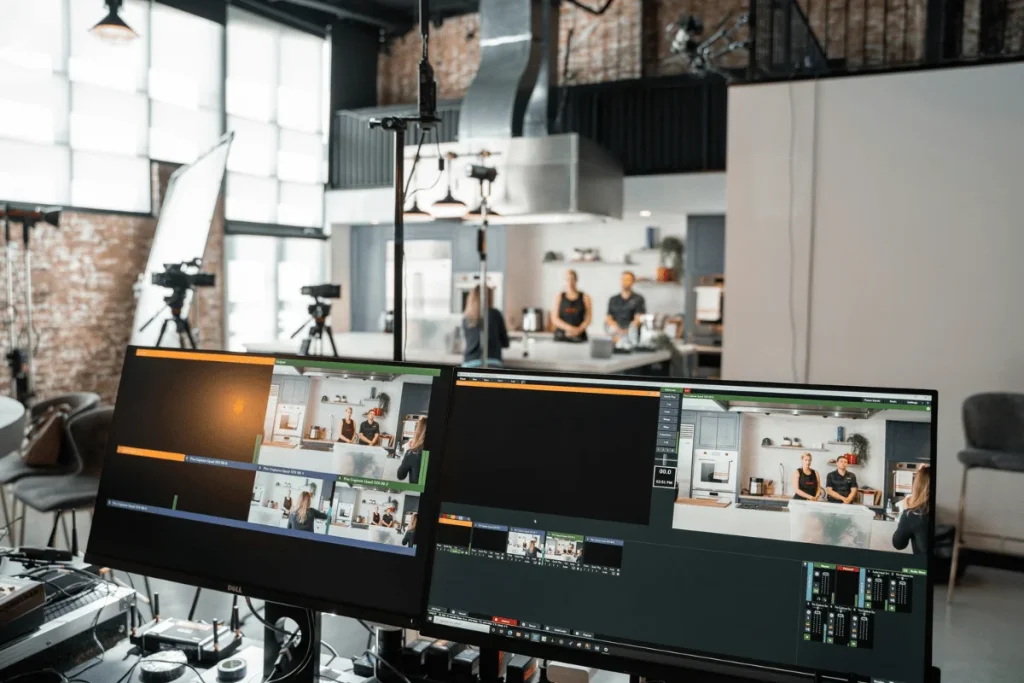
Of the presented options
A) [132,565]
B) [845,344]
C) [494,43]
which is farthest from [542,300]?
[132,565]

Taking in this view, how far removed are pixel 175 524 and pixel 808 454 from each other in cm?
105

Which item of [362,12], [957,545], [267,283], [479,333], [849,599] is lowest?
[957,545]

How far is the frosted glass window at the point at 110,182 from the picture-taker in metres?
7.73

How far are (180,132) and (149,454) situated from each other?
7.98m

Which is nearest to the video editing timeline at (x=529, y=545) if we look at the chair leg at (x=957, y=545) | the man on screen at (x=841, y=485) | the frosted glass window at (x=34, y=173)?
the man on screen at (x=841, y=485)

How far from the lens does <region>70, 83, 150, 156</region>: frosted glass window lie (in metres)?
7.66

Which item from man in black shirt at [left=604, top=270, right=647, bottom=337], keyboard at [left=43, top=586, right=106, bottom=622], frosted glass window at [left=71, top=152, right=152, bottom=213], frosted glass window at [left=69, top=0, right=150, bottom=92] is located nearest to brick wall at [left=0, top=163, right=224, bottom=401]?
frosted glass window at [left=71, top=152, right=152, bottom=213]

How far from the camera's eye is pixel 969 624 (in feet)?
12.5

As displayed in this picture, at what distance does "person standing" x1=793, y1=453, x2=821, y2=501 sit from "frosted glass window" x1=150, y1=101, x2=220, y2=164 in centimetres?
846

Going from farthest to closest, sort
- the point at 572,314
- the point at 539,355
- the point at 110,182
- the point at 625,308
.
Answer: the point at 625,308 → the point at 110,182 → the point at 572,314 → the point at 539,355

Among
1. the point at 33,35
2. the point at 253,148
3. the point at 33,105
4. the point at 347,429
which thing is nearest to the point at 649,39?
the point at 253,148

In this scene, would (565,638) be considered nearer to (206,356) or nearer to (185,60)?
(206,356)

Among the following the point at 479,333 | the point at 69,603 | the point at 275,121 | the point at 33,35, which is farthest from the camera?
the point at 275,121

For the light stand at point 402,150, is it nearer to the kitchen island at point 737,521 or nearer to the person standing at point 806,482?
the kitchen island at point 737,521
